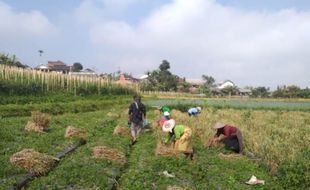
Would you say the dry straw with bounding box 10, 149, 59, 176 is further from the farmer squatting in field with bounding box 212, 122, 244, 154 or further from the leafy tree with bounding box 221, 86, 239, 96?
the leafy tree with bounding box 221, 86, 239, 96

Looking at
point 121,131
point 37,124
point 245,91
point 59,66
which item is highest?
point 59,66

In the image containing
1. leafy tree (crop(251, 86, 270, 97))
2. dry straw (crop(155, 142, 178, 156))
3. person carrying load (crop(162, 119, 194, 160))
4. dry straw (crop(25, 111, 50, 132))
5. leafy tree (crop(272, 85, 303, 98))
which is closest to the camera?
dry straw (crop(155, 142, 178, 156))

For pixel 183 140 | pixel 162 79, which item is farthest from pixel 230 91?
pixel 183 140

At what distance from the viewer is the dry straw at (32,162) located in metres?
11.9

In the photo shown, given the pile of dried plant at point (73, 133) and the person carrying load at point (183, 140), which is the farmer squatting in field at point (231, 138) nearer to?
the person carrying load at point (183, 140)

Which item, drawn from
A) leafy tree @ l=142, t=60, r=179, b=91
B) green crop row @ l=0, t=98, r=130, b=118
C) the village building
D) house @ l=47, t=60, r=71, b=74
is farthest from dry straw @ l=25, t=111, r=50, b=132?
house @ l=47, t=60, r=71, b=74

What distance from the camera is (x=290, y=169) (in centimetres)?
1190

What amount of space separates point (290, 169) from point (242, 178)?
1.30 m

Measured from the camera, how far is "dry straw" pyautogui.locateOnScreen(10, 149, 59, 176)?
39.2ft

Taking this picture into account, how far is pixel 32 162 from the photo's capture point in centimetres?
1205

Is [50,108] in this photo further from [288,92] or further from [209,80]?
[209,80]

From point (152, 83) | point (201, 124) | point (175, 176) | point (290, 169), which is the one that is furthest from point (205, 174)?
point (152, 83)

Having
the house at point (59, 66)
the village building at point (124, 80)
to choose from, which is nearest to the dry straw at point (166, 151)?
the village building at point (124, 80)

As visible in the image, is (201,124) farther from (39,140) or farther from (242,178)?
(242,178)
